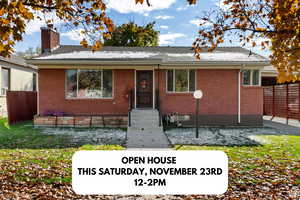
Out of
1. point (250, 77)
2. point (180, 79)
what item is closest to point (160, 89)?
point (180, 79)

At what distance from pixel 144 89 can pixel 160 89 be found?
922 millimetres

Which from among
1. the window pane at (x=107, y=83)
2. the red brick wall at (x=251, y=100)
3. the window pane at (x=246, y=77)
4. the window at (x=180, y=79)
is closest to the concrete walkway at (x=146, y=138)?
the window pane at (x=107, y=83)

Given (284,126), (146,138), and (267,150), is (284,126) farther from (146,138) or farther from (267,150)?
(146,138)

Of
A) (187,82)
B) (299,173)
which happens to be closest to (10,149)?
(299,173)

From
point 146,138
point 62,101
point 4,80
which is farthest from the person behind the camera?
point 4,80

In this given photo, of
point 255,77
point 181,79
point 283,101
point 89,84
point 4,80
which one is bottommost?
point 283,101

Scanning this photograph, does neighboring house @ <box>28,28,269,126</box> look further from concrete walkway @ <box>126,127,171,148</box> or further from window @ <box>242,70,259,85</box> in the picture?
concrete walkway @ <box>126,127,171,148</box>

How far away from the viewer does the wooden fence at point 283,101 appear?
1266 centimetres

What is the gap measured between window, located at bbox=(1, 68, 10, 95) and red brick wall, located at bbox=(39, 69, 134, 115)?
6589 mm

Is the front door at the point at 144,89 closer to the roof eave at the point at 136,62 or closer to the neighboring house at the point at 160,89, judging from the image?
the neighboring house at the point at 160,89

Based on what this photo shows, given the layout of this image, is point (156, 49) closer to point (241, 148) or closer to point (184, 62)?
point (184, 62)

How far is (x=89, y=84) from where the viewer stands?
456 inches

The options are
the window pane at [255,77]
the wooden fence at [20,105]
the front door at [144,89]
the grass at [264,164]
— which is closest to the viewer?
the grass at [264,164]

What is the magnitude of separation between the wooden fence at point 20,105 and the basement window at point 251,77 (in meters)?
12.9
